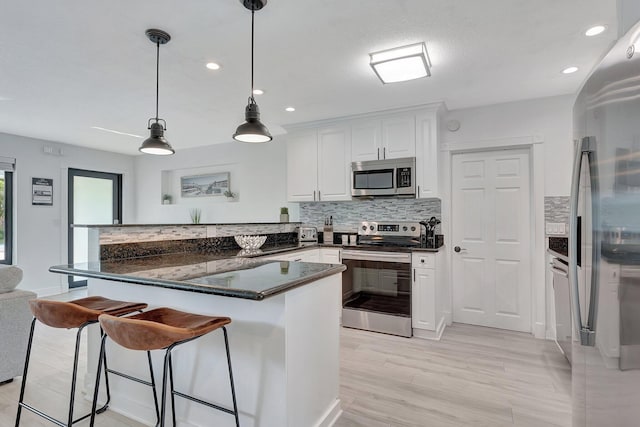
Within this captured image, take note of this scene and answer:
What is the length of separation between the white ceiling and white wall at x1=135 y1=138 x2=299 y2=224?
134cm

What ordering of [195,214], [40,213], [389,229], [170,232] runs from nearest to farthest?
[170,232] → [389,229] → [40,213] → [195,214]

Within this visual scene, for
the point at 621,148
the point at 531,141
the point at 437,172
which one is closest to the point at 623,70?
the point at 621,148

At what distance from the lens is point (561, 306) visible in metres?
2.64

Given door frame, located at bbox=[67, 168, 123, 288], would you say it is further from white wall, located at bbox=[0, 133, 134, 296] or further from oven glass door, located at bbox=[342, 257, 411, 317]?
oven glass door, located at bbox=[342, 257, 411, 317]

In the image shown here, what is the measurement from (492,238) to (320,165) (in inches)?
Result: 84.7

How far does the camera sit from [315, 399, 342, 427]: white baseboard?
186cm

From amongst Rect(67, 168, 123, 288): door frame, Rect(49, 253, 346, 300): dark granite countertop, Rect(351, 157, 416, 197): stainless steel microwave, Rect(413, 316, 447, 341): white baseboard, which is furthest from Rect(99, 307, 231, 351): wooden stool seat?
Rect(67, 168, 123, 288): door frame

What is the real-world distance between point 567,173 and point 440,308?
184 centimetres

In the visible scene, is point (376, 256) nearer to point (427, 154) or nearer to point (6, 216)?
point (427, 154)

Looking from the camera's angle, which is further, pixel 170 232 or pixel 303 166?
pixel 303 166

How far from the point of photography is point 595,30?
2176 mm

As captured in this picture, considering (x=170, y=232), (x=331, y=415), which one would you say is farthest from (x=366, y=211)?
(x=331, y=415)

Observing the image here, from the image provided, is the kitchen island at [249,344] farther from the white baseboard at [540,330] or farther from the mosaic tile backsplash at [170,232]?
the white baseboard at [540,330]

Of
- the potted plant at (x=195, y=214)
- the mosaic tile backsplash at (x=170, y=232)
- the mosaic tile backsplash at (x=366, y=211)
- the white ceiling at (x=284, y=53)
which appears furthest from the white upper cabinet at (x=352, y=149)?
the potted plant at (x=195, y=214)
